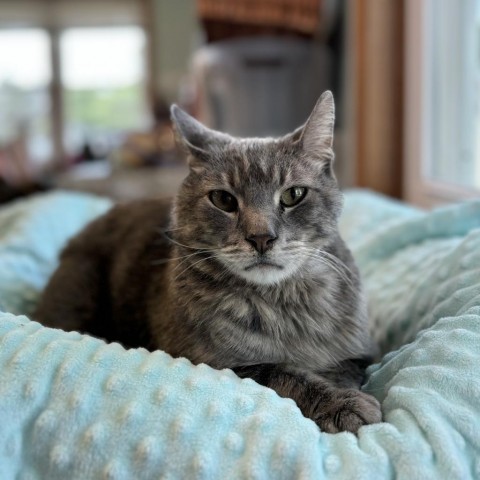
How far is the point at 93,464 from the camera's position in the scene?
31.4 inches

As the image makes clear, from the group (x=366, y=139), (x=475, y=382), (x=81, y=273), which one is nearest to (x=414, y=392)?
(x=475, y=382)

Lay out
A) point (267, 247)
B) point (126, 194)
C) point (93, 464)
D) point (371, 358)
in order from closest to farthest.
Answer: point (93, 464)
point (267, 247)
point (371, 358)
point (126, 194)

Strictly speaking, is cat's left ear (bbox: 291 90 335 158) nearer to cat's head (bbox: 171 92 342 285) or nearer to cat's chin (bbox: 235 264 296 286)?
cat's head (bbox: 171 92 342 285)

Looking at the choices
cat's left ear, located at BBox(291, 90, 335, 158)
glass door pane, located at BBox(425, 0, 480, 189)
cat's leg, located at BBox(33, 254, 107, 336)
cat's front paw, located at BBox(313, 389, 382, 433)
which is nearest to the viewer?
cat's front paw, located at BBox(313, 389, 382, 433)

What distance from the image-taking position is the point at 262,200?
1102mm

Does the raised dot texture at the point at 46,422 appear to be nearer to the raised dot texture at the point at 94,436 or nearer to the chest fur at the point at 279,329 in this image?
the raised dot texture at the point at 94,436

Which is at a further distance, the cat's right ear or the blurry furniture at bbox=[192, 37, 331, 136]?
the blurry furniture at bbox=[192, 37, 331, 136]

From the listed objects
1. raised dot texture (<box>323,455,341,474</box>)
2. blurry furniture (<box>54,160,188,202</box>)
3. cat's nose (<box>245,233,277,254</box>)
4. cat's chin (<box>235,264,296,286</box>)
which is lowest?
blurry furniture (<box>54,160,188,202</box>)

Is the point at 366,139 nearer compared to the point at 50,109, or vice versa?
the point at 366,139

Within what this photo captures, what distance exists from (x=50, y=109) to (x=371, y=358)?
7290 millimetres

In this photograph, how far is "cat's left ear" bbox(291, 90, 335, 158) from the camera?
1160mm

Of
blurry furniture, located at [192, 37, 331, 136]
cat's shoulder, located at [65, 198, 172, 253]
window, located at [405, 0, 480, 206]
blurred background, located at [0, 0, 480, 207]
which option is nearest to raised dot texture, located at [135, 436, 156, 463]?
cat's shoulder, located at [65, 198, 172, 253]

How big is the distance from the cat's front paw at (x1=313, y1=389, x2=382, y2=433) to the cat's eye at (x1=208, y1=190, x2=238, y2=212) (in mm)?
362

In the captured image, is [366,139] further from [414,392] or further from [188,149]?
[414,392]
